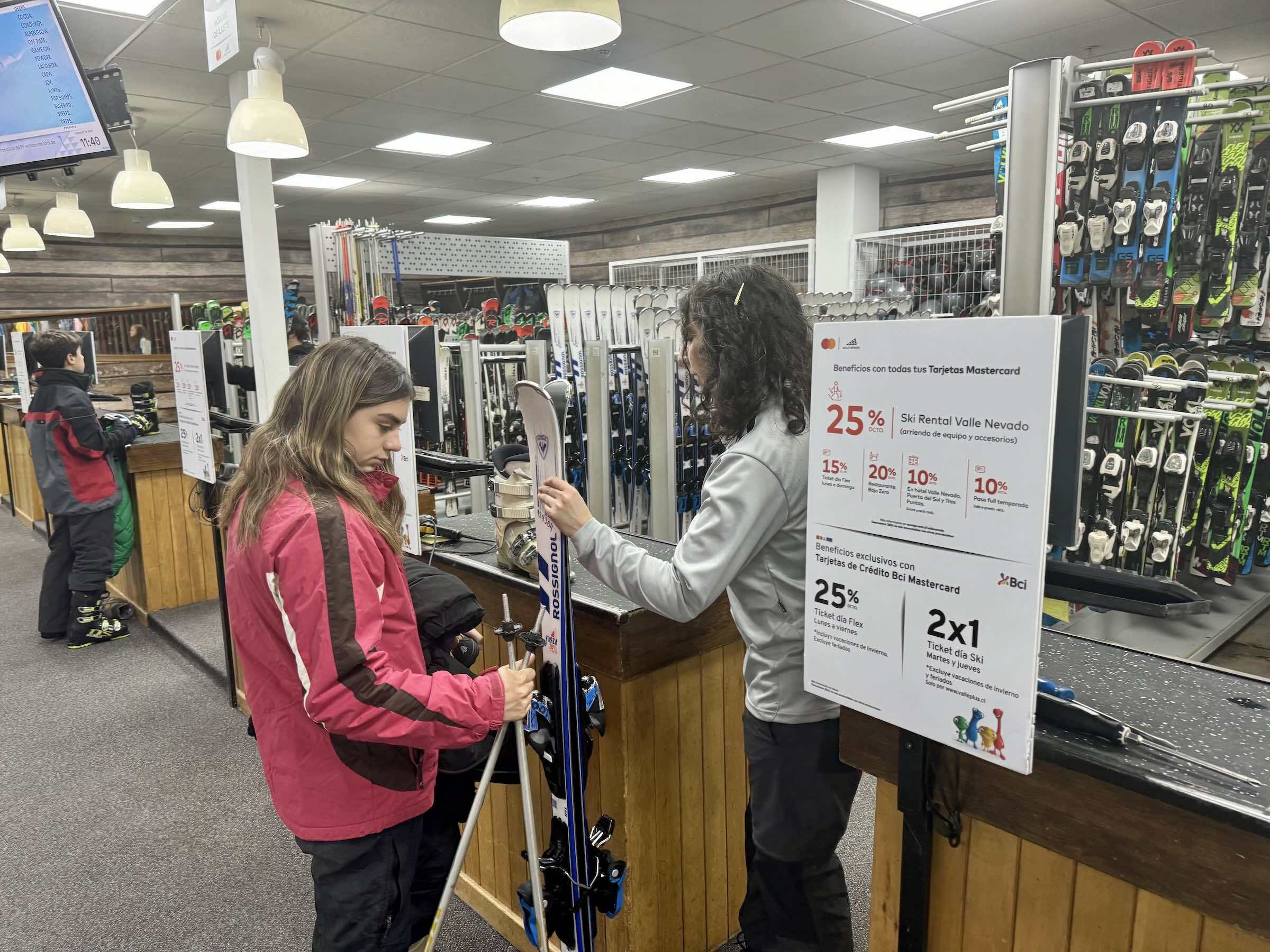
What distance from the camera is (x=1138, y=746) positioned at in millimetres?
1082

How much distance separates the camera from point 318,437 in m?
1.42

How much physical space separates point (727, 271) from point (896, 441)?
637 mm

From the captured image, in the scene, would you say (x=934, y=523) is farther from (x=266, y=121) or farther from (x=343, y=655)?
(x=266, y=121)

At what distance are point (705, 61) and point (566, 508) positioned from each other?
15.6 ft

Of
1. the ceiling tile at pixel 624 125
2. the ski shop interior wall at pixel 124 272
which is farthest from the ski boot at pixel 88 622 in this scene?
the ski shop interior wall at pixel 124 272

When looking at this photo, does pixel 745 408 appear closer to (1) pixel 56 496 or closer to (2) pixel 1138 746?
(2) pixel 1138 746

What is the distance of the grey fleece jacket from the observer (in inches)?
55.9

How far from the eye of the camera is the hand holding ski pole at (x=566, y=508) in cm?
151

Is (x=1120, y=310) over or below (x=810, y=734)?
over

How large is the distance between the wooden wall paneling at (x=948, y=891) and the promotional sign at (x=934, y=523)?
0.36 m

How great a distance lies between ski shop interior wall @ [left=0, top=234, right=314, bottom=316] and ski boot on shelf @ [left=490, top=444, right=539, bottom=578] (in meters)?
10.7

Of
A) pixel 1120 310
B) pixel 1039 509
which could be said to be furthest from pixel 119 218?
pixel 1039 509

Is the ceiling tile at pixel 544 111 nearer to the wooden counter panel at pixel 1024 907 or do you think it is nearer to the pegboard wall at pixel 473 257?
the pegboard wall at pixel 473 257

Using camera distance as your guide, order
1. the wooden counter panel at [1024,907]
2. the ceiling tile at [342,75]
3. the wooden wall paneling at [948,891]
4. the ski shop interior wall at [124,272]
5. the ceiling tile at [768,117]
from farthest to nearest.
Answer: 1. the ski shop interior wall at [124,272]
2. the ceiling tile at [768,117]
3. the ceiling tile at [342,75]
4. the wooden wall paneling at [948,891]
5. the wooden counter panel at [1024,907]
